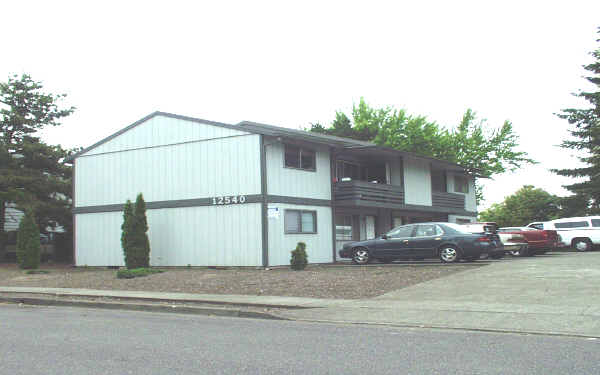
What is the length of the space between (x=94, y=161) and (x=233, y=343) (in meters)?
21.5

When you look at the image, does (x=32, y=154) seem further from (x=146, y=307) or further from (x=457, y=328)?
(x=457, y=328)

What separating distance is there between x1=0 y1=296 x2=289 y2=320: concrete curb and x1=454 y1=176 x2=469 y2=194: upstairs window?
26.7m

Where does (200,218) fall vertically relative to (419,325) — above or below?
above

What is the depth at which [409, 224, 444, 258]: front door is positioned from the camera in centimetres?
2192

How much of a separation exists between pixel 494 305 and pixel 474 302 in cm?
60

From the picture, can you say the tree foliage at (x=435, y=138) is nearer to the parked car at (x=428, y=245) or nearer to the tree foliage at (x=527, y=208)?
the tree foliage at (x=527, y=208)

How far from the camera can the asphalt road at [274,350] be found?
6.85 metres

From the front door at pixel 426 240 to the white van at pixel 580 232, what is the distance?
13.0 metres

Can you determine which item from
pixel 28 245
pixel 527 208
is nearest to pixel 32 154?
pixel 28 245

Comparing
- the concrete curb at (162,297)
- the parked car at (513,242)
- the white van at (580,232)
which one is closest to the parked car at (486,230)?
the parked car at (513,242)

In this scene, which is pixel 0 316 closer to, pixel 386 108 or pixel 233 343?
pixel 233 343

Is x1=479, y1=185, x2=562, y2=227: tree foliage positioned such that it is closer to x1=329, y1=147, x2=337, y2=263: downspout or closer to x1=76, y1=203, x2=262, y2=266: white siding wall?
x1=329, y1=147, x2=337, y2=263: downspout

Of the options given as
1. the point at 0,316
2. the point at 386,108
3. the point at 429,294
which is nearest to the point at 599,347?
the point at 429,294

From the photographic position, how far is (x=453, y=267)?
19.2m
